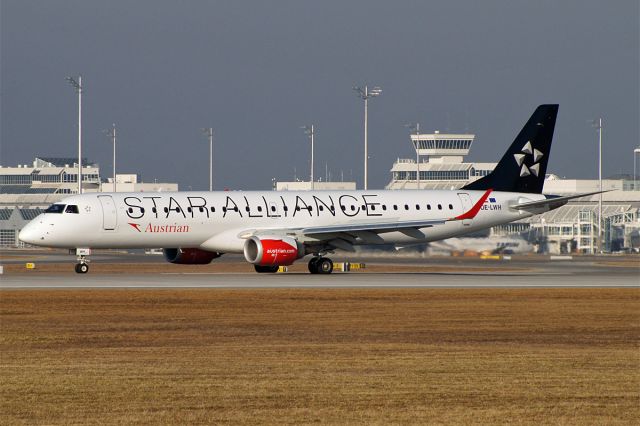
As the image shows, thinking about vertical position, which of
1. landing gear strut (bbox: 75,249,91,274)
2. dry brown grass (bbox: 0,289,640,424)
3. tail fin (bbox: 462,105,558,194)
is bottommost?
dry brown grass (bbox: 0,289,640,424)

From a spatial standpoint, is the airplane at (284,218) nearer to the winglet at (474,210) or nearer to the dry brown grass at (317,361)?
the winglet at (474,210)

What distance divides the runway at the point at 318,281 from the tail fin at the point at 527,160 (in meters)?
6.94

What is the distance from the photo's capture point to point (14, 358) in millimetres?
23234

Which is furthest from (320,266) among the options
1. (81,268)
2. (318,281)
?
(81,268)

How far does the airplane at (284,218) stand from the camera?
54312mm

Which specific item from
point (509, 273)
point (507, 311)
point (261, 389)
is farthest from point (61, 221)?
point (261, 389)

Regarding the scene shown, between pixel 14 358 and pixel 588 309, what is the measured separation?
61.1ft

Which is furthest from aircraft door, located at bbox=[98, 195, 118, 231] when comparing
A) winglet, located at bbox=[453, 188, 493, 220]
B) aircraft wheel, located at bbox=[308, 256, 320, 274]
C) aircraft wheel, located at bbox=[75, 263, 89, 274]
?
winglet, located at bbox=[453, 188, 493, 220]

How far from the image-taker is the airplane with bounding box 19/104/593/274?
5431 cm

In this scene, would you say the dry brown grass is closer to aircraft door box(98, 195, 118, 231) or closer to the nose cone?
the nose cone

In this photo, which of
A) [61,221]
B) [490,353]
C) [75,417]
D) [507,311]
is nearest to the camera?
[75,417]

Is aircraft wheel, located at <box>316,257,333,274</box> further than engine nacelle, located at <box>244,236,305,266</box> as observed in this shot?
Yes

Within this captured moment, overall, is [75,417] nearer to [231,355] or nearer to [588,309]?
[231,355]

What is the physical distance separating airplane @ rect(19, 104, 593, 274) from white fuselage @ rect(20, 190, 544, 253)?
45 millimetres
